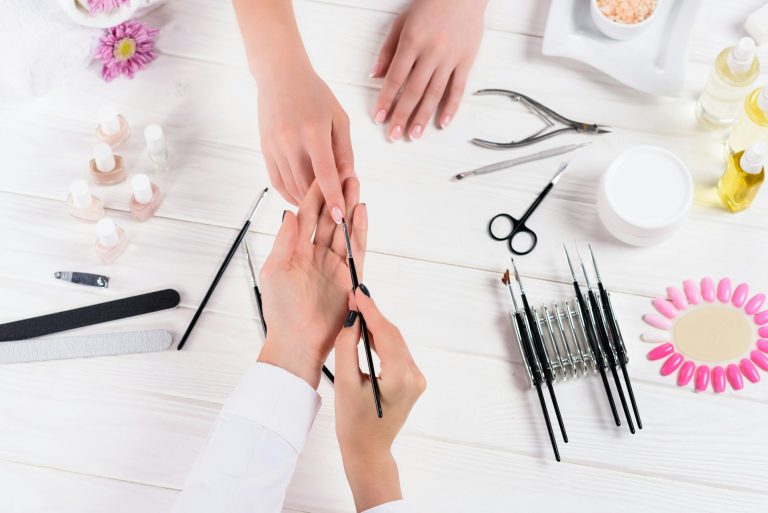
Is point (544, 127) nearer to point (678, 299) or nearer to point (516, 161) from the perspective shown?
point (516, 161)

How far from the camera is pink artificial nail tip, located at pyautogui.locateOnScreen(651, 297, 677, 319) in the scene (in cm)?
97

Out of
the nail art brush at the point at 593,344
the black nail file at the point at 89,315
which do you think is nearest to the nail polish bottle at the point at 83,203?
the black nail file at the point at 89,315

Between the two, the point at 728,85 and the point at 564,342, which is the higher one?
the point at 728,85

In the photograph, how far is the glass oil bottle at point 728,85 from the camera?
38.4 inches

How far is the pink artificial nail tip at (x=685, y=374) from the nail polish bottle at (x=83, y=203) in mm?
812

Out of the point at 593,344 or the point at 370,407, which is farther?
the point at 593,344

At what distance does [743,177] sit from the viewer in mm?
970

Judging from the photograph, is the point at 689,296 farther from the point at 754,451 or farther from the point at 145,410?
the point at 145,410

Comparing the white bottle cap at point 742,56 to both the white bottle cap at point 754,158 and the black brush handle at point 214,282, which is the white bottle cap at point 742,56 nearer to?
the white bottle cap at point 754,158

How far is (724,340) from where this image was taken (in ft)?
3.17

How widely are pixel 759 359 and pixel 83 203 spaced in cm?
92

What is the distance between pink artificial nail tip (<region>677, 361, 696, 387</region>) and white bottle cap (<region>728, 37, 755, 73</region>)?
1.34 ft

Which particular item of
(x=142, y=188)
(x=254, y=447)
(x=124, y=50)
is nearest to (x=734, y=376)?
(x=254, y=447)

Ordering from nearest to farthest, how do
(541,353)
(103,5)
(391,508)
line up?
(391,508)
(541,353)
(103,5)
